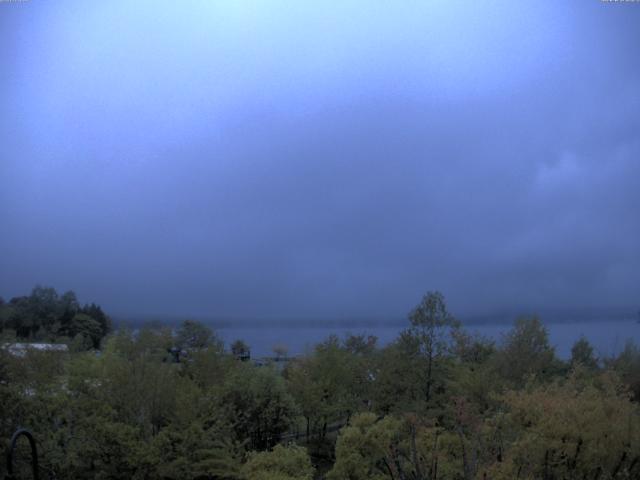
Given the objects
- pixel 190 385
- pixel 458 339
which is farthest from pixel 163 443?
pixel 458 339

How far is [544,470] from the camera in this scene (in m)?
16.4

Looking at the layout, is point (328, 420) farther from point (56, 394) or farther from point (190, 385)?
point (56, 394)

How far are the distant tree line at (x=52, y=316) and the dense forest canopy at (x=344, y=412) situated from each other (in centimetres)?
6071

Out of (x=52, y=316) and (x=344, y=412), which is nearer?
(x=344, y=412)

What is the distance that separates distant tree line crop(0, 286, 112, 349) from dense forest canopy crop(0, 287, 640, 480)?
60714 millimetres

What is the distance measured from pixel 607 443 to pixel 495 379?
17.0 m

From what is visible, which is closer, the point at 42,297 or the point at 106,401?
the point at 106,401

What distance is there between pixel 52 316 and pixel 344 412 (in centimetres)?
7942

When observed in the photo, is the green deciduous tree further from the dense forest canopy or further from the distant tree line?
the distant tree line

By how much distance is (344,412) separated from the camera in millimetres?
37625

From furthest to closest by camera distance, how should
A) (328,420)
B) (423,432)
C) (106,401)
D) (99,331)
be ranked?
1. (99,331)
2. (328,420)
3. (106,401)
4. (423,432)

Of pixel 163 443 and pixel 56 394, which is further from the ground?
pixel 56 394

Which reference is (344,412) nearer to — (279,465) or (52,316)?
(279,465)

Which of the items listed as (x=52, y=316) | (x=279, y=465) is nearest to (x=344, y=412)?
(x=279, y=465)
